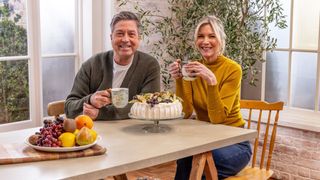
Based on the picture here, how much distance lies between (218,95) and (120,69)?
57 cm

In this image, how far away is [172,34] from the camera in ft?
12.8

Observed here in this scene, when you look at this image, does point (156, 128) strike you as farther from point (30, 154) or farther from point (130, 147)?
point (30, 154)

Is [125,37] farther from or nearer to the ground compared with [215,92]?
farther from the ground

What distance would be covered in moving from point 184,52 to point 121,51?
139 centimetres

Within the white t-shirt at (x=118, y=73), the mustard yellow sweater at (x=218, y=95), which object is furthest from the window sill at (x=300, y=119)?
the white t-shirt at (x=118, y=73)

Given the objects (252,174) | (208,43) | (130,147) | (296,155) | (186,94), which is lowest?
(296,155)

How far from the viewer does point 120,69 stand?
2.60 metres

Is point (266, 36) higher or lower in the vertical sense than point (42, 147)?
higher

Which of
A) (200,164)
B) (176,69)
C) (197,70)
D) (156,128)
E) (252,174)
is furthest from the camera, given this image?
(252,174)

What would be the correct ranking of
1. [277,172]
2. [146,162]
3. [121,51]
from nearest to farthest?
[146,162] → [121,51] → [277,172]

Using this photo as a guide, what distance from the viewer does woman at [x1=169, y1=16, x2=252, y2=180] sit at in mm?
2324

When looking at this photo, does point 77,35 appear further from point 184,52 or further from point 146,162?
point 146,162

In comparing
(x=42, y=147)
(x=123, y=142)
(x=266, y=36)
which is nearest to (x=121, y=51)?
(x=123, y=142)

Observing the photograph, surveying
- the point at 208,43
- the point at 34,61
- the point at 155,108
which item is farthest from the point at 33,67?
the point at 155,108
